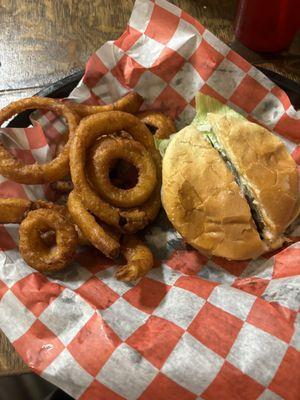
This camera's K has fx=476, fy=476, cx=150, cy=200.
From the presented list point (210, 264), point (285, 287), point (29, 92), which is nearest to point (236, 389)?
point (285, 287)

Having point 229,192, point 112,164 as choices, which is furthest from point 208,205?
point 112,164

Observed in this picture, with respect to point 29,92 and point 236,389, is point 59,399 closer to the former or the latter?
point 236,389

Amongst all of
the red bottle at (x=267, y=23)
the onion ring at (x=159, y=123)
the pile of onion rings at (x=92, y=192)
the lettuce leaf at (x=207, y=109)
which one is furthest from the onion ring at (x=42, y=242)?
the red bottle at (x=267, y=23)

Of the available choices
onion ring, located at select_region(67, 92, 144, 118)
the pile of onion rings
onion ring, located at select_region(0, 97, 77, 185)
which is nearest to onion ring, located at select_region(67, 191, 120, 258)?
the pile of onion rings

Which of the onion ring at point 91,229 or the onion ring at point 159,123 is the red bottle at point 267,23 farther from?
the onion ring at point 91,229

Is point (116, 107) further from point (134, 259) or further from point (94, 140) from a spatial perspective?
point (134, 259)
